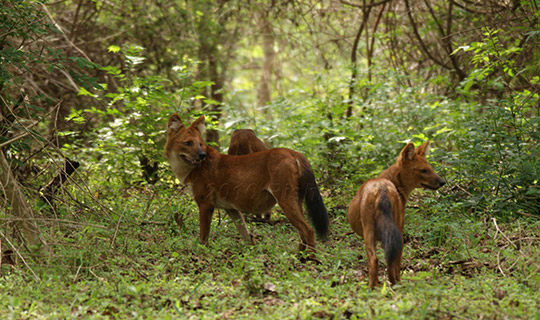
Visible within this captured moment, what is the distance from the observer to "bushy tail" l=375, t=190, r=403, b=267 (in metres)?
4.57

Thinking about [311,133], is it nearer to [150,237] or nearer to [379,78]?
[379,78]

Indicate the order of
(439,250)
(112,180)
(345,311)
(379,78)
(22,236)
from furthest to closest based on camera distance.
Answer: (379,78) → (112,180) → (439,250) → (22,236) → (345,311)

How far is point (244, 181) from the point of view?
6.26m

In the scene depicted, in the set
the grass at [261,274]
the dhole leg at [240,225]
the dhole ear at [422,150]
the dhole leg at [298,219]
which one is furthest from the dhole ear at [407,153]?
the dhole leg at [240,225]

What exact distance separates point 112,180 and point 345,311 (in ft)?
19.8

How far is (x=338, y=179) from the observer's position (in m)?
9.43

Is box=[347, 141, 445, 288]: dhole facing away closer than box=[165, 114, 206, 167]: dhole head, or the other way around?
box=[347, 141, 445, 288]: dhole facing away

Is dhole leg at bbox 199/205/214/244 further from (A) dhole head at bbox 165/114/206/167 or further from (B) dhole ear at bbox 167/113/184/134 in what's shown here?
(B) dhole ear at bbox 167/113/184/134

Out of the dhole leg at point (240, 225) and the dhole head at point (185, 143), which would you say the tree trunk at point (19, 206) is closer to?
the dhole head at point (185, 143)

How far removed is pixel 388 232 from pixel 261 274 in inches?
48.7

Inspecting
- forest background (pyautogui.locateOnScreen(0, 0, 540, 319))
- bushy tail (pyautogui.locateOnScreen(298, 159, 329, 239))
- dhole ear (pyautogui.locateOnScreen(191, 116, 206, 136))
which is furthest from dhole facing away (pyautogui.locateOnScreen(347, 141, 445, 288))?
dhole ear (pyautogui.locateOnScreen(191, 116, 206, 136))

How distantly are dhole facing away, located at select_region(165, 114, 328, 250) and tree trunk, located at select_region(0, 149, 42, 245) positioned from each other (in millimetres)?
1741

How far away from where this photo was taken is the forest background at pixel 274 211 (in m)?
4.48

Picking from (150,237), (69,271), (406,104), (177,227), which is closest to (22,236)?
(69,271)
